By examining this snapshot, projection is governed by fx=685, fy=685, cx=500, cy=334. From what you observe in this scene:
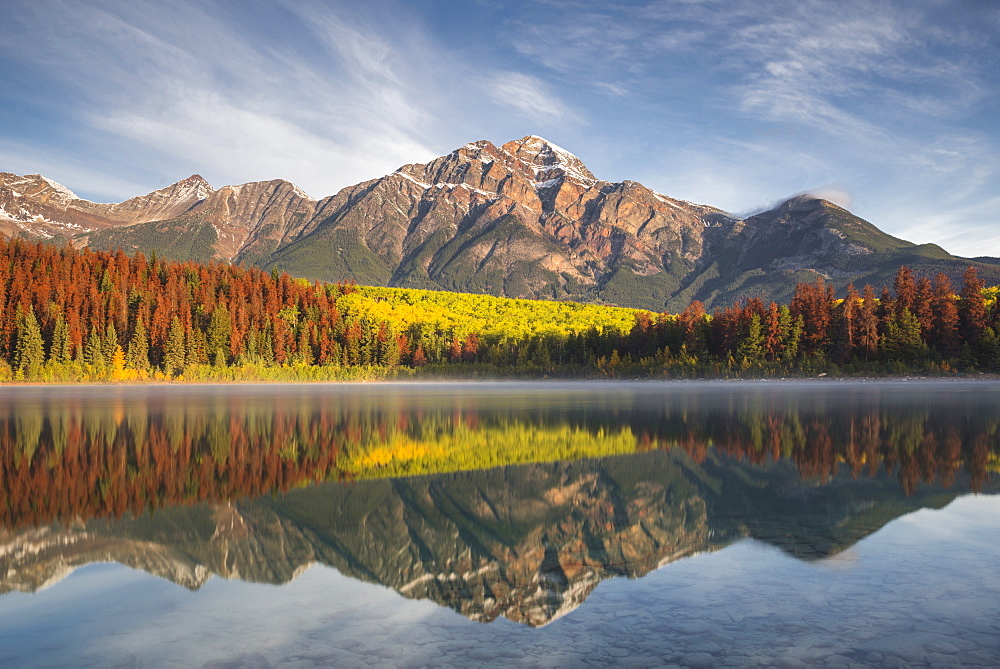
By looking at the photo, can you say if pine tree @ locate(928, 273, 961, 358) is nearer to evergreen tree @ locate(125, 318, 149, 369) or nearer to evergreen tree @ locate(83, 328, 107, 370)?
evergreen tree @ locate(125, 318, 149, 369)

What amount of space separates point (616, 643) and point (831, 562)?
14.9ft

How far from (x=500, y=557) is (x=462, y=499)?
424cm

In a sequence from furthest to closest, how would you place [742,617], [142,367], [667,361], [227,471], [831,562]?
[667,361] < [142,367] < [227,471] < [831,562] < [742,617]

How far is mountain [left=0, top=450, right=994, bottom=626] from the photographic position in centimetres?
942

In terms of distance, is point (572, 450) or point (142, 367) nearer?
point (572, 450)

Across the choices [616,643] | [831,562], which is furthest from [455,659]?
[831,562]

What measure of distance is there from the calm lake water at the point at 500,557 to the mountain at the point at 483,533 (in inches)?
2.2

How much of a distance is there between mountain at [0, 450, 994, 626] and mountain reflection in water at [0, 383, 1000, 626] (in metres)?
0.05

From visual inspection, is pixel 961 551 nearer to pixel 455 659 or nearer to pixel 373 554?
pixel 455 659

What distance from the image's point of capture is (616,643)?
7109 millimetres

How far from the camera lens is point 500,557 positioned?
1034 cm

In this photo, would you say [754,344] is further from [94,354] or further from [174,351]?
[94,354]

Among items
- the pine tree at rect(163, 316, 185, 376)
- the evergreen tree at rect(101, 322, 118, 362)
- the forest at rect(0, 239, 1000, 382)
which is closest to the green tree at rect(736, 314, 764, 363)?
the forest at rect(0, 239, 1000, 382)

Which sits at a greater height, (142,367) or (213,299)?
(213,299)
